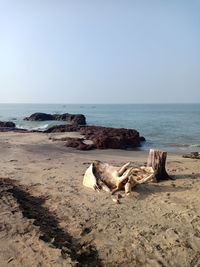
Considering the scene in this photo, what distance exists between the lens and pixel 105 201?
7105mm

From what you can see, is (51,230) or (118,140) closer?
(51,230)

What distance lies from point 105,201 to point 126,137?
12.1 metres

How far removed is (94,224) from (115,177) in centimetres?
216

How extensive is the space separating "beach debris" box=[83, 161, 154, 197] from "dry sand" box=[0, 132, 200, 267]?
0.21m

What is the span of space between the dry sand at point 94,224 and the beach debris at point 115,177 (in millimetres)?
208

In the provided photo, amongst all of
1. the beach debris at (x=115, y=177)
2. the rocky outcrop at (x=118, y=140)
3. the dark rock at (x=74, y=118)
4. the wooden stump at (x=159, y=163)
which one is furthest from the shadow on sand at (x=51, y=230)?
the dark rock at (x=74, y=118)

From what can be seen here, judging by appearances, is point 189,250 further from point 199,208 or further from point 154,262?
point 199,208

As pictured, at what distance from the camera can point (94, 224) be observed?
19.6ft

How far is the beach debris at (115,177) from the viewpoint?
777 cm

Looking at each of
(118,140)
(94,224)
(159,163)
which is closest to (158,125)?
(118,140)

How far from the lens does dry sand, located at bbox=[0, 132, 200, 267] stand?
194 inches

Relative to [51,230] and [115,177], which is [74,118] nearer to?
[115,177]

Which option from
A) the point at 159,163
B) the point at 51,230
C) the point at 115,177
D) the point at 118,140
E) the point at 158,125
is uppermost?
the point at 159,163

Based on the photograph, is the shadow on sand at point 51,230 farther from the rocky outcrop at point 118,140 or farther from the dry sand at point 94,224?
the rocky outcrop at point 118,140
